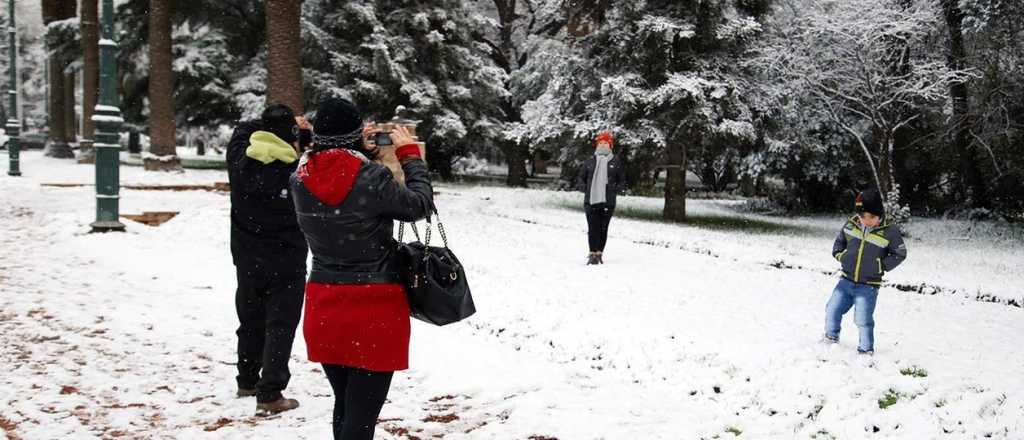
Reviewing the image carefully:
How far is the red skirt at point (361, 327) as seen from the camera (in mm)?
2990

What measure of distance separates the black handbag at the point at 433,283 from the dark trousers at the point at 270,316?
1856mm

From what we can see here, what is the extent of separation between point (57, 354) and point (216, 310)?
1.97m

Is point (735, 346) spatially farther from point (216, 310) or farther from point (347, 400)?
point (216, 310)

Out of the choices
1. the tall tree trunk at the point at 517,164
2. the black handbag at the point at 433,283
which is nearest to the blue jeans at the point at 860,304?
the black handbag at the point at 433,283

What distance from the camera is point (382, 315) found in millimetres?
3014

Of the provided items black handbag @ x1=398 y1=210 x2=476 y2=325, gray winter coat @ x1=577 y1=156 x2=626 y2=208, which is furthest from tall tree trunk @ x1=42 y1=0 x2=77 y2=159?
black handbag @ x1=398 y1=210 x2=476 y2=325

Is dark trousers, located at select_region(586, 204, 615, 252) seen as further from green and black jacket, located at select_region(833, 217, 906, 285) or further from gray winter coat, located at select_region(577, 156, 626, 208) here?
green and black jacket, located at select_region(833, 217, 906, 285)

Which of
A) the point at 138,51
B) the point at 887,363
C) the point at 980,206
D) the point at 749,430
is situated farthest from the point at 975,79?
the point at 138,51

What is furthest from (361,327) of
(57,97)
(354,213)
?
(57,97)

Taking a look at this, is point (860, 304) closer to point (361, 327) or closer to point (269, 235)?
point (269, 235)

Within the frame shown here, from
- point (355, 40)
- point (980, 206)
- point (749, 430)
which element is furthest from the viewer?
point (355, 40)

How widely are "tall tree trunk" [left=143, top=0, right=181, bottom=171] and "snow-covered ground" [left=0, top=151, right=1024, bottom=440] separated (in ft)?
36.8

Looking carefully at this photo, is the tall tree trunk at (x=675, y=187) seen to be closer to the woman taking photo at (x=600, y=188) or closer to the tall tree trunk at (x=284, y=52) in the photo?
the woman taking photo at (x=600, y=188)

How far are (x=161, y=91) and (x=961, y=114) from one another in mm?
23089
